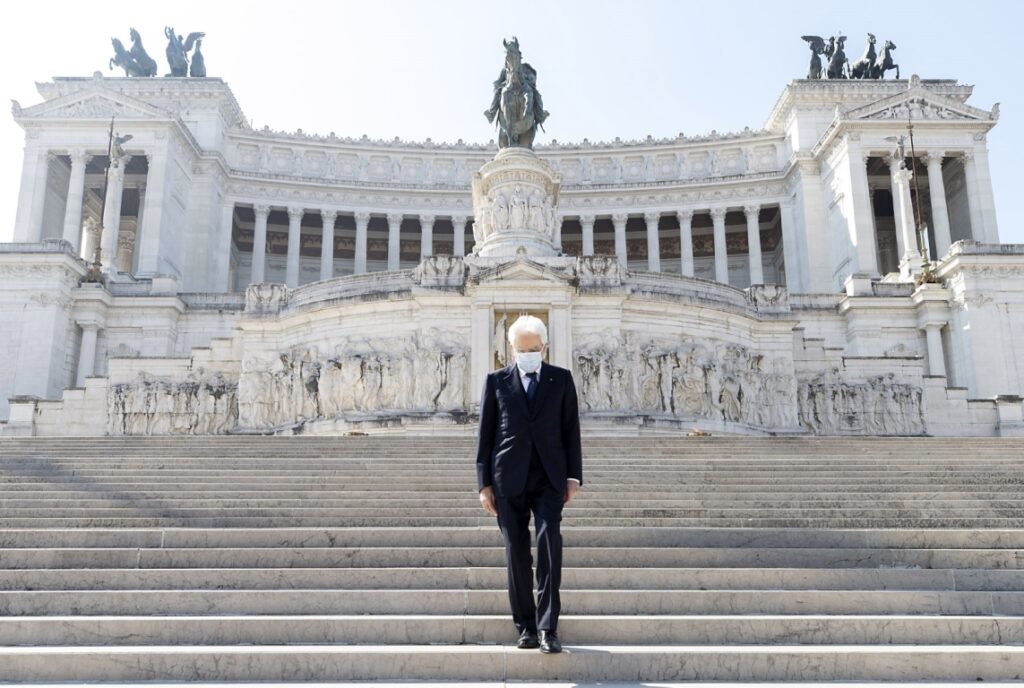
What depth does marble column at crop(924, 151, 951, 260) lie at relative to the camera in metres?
50.8

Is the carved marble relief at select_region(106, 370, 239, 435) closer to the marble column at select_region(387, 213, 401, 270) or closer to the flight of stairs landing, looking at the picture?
the flight of stairs landing

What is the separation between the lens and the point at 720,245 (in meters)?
59.6

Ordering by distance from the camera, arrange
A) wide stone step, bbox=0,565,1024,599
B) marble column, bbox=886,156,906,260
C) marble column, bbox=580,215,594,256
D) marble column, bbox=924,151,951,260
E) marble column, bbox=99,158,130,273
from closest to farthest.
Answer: wide stone step, bbox=0,565,1024,599 < marble column, bbox=99,158,130,273 < marble column, bbox=886,156,906,260 < marble column, bbox=924,151,951,260 < marble column, bbox=580,215,594,256

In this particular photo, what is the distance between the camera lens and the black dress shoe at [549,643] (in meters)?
6.20

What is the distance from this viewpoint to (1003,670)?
642 centimetres

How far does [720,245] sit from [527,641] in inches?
2195

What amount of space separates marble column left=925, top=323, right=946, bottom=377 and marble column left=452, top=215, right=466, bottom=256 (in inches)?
1227

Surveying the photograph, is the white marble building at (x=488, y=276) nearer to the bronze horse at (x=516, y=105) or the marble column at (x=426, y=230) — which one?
the marble column at (x=426, y=230)

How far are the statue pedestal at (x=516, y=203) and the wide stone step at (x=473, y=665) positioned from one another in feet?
81.8

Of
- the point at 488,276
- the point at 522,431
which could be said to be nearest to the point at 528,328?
the point at 522,431

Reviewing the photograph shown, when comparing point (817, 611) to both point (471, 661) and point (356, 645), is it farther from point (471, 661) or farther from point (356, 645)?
point (356, 645)

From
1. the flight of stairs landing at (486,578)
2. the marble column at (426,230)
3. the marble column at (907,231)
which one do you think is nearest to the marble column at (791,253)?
the marble column at (907,231)

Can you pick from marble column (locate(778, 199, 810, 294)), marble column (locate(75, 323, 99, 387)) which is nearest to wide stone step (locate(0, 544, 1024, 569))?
marble column (locate(75, 323, 99, 387))

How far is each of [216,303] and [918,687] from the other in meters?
40.2
